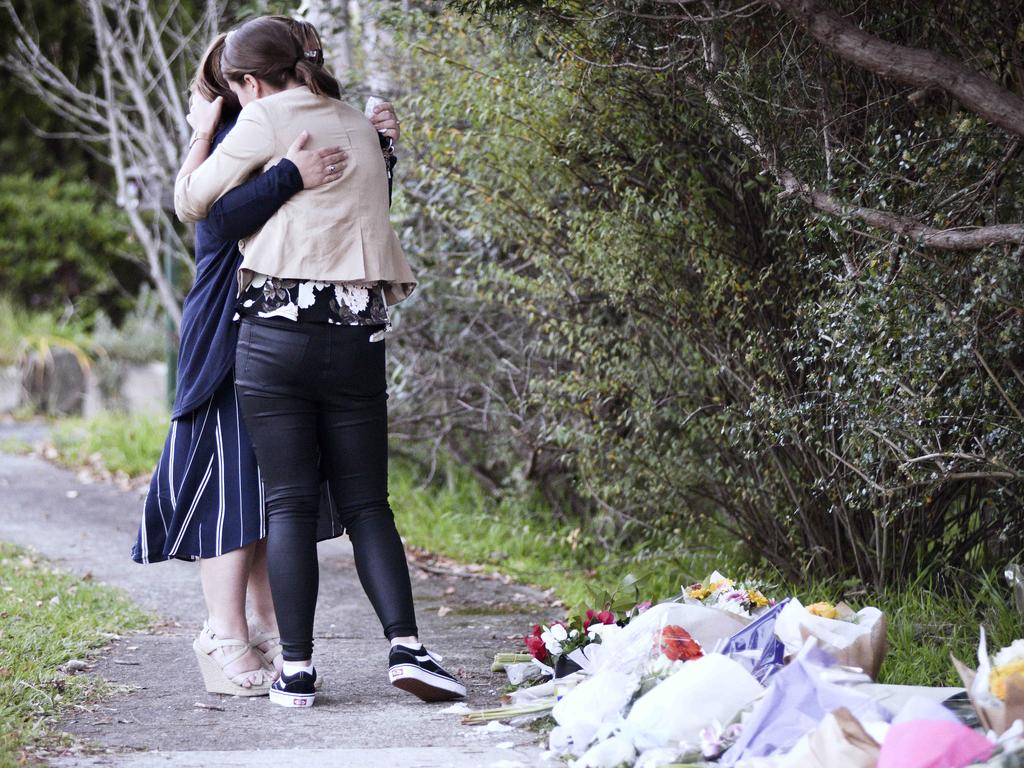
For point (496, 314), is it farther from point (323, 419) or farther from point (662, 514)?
point (323, 419)

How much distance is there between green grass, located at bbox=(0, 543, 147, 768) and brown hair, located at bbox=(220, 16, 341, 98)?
1.70 m

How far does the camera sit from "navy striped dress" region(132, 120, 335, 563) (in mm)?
3535

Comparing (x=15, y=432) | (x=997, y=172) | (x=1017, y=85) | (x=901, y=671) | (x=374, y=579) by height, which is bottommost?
(x=15, y=432)

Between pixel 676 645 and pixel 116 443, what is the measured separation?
21.8 feet

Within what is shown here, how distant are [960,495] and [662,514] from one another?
125 centimetres

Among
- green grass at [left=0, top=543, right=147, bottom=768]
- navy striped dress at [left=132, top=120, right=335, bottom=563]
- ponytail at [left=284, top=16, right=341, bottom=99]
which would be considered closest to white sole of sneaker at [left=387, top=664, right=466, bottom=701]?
navy striped dress at [left=132, top=120, right=335, bottom=563]

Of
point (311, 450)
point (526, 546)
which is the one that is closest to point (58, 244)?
point (526, 546)

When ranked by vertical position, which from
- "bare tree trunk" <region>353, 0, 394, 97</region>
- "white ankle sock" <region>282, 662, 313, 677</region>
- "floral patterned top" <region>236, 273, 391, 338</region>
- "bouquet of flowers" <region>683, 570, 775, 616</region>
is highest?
"bare tree trunk" <region>353, 0, 394, 97</region>

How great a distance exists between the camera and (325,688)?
360 cm

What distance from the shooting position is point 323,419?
3.44 m

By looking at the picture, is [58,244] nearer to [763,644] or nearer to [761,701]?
[763,644]

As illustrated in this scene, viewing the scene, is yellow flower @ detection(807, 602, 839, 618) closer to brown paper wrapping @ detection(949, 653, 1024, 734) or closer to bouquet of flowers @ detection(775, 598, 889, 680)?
bouquet of flowers @ detection(775, 598, 889, 680)

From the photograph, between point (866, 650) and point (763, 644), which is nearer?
point (866, 650)

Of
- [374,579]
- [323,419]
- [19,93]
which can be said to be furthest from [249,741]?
[19,93]
